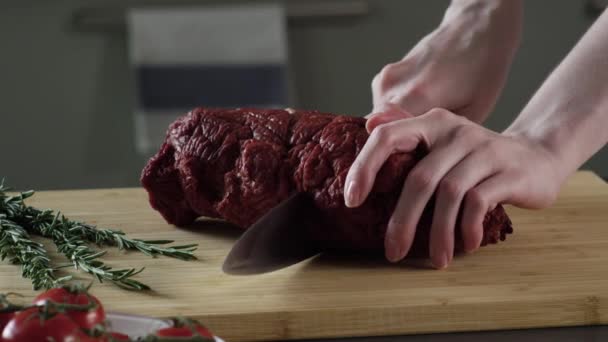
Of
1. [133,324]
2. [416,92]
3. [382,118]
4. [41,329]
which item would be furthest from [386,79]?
[41,329]

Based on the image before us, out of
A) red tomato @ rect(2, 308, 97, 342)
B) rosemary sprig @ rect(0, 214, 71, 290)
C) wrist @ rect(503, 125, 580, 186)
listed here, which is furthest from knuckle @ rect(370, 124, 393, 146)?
red tomato @ rect(2, 308, 97, 342)

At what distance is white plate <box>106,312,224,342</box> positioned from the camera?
1028mm

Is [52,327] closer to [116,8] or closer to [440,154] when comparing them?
[440,154]

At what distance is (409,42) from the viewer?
162 inches

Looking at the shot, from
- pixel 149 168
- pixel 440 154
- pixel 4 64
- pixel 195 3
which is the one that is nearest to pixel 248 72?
pixel 195 3

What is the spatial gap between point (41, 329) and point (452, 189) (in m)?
0.82

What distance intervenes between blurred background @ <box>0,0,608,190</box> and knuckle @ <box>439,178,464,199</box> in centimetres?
246

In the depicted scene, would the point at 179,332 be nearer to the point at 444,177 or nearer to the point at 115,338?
the point at 115,338

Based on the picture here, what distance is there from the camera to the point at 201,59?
158 inches

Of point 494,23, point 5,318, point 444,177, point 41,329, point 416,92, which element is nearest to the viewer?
point 41,329

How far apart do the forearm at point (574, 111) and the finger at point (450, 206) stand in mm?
Answer: 187

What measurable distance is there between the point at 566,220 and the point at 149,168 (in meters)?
0.82

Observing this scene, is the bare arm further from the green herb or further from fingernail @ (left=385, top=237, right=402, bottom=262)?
the green herb

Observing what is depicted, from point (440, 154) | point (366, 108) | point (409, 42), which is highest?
point (440, 154)
